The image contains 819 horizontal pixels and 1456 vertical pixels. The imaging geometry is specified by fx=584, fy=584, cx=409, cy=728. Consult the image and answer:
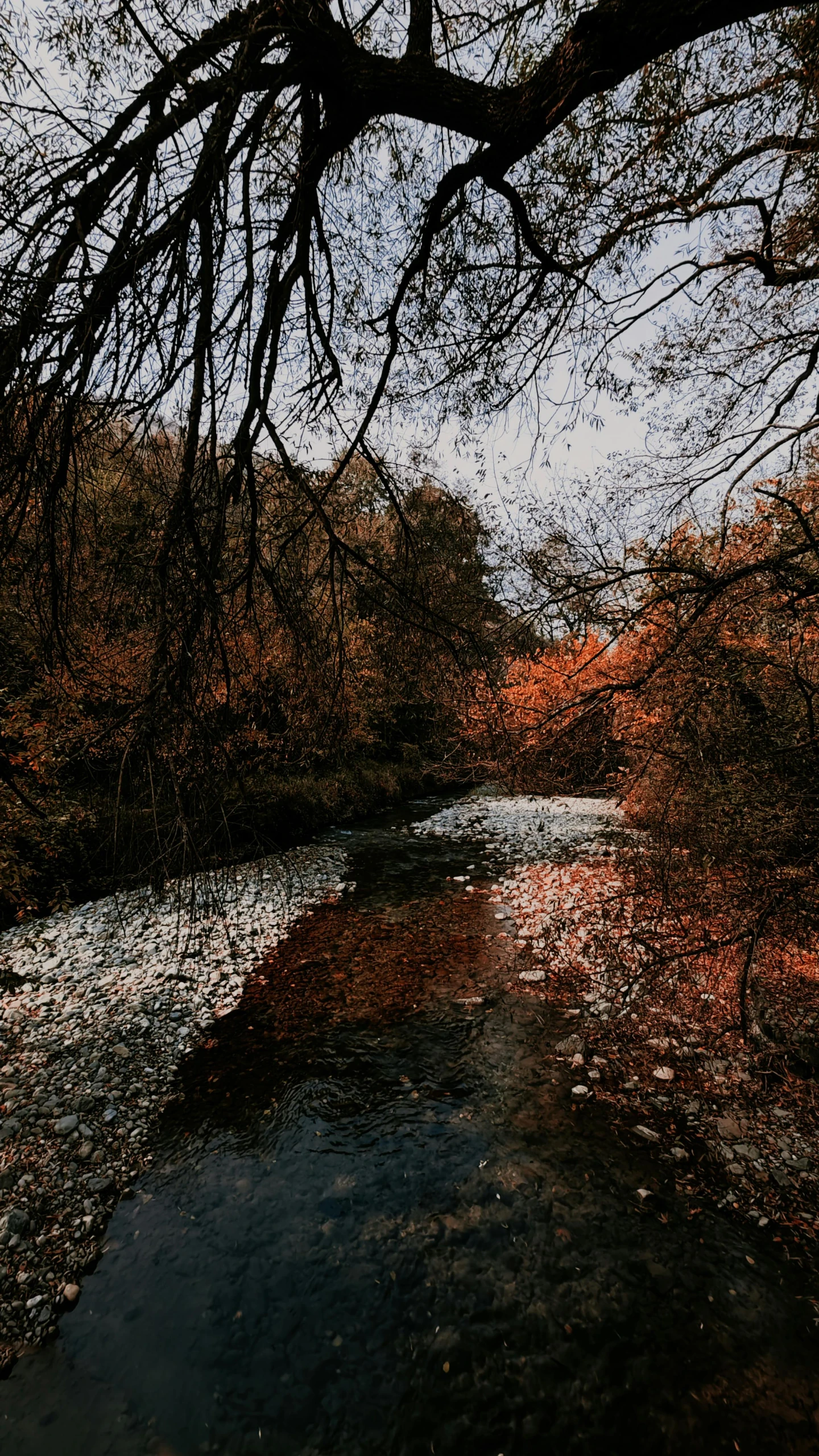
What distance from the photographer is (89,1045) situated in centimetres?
542

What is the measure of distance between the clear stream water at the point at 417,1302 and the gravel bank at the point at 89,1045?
25cm

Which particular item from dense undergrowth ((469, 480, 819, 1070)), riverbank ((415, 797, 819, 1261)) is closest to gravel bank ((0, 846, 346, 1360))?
dense undergrowth ((469, 480, 819, 1070))

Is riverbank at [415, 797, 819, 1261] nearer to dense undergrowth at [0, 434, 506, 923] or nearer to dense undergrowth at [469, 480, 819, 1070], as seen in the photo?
dense undergrowth at [469, 480, 819, 1070]

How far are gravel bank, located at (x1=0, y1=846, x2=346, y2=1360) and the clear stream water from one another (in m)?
0.25

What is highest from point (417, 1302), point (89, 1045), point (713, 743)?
point (713, 743)

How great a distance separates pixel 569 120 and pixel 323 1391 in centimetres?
682

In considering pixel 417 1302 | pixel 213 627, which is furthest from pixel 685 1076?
pixel 213 627

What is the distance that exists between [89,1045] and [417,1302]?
3.73 metres

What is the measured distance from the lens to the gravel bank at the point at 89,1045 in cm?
323

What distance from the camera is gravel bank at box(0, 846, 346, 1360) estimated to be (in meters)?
3.23

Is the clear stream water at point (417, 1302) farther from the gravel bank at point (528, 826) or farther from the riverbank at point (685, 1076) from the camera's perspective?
the gravel bank at point (528, 826)

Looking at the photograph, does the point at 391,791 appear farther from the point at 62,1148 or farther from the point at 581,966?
the point at 62,1148

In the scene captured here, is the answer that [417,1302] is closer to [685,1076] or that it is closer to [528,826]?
[685,1076]

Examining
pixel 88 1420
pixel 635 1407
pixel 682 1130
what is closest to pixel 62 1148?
pixel 88 1420
